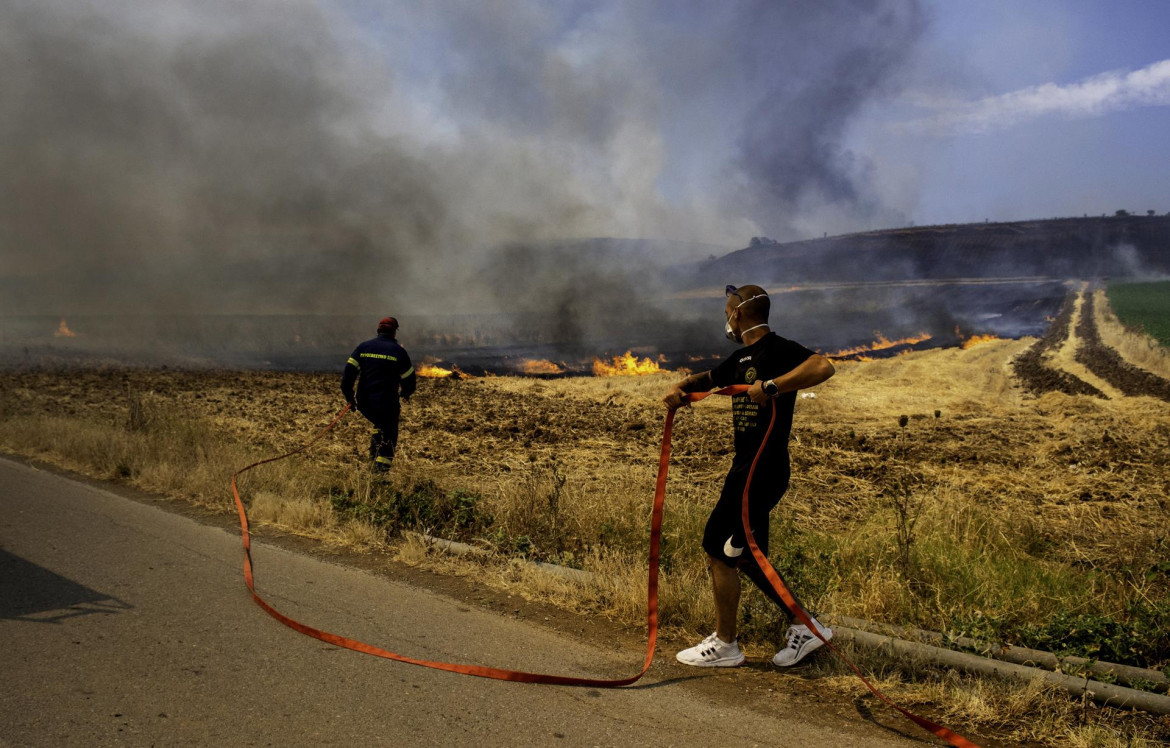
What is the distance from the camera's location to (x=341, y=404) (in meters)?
17.5

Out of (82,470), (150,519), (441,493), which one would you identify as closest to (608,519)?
(441,493)

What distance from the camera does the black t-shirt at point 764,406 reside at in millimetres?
3973

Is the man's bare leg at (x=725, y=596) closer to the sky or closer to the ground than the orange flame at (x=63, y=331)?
closer to the ground

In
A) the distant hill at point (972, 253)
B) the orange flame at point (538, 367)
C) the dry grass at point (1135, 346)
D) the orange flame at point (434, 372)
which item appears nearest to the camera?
the dry grass at point (1135, 346)

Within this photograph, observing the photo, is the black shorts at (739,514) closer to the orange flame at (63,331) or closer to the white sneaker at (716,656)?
the white sneaker at (716,656)

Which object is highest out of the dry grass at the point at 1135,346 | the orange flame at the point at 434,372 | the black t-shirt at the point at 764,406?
the dry grass at the point at 1135,346

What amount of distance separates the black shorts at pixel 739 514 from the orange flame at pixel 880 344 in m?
27.4

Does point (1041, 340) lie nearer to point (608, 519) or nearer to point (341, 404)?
point (341, 404)

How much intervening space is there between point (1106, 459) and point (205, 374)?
23.5 m

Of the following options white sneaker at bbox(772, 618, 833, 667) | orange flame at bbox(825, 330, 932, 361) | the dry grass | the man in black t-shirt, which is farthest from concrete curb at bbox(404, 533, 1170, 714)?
orange flame at bbox(825, 330, 932, 361)

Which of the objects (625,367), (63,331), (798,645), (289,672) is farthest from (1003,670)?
(63,331)

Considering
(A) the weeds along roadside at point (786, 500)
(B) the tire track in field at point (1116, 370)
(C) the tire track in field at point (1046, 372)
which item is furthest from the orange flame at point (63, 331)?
(B) the tire track in field at point (1116, 370)

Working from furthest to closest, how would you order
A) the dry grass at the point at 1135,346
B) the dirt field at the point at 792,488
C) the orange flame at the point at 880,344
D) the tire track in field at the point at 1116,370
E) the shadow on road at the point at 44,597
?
the orange flame at the point at 880,344 < the dry grass at the point at 1135,346 < the tire track in field at the point at 1116,370 < the dirt field at the point at 792,488 < the shadow on road at the point at 44,597

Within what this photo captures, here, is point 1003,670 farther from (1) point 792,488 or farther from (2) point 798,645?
(1) point 792,488
